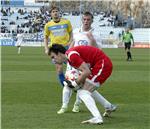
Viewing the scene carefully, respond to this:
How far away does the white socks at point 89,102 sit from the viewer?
9.26 meters

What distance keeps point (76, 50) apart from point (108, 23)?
206ft

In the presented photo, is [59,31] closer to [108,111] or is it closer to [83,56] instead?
[108,111]

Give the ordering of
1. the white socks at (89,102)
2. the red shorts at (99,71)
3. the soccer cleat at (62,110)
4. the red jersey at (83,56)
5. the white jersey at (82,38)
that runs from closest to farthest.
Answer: the red jersey at (83,56) → the white socks at (89,102) → the red shorts at (99,71) → the soccer cleat at (62,110) → the white jersey at (82,38)

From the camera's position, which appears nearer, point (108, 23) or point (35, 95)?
point (35, 95)

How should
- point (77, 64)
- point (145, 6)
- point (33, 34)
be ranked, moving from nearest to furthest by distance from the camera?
point (77, 64) < point (33, 34) < point (145, 6)

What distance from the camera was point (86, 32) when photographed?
11.4 m

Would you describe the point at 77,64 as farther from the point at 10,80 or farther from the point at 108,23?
the point at 108,23

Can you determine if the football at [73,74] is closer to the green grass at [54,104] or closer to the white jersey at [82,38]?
the green grass at [54,104]

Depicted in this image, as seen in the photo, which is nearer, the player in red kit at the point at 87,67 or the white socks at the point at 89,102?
the player in red kit at the point at 87,67

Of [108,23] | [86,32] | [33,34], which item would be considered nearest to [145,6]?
[108,23]

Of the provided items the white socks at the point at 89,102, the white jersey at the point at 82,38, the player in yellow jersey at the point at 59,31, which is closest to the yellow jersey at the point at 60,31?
the player in yellow jersey at the point at 59,31

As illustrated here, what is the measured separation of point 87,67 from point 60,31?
14.3 ft

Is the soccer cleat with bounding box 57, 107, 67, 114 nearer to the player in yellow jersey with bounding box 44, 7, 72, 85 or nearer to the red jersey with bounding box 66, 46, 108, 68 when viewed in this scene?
the red jersey with bounding box 66, 46, 108, 68

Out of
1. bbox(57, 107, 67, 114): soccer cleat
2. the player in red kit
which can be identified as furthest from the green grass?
the player in red kit
